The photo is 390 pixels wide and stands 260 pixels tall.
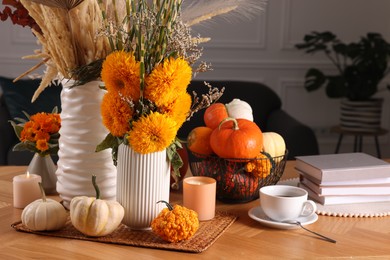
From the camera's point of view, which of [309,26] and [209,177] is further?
[309,26]

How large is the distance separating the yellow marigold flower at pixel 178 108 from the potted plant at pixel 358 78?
3161mm

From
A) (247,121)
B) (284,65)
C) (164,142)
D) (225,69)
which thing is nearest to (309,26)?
(284,65)

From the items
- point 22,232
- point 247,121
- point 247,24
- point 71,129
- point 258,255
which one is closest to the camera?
point 258,255

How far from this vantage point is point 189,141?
169cm

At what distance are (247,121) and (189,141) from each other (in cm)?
15

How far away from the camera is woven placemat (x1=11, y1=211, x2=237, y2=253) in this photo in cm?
135

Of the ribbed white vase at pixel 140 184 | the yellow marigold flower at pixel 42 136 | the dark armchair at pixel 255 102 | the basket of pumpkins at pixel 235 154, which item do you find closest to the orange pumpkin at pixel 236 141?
the basket of pumpkins at pixel 235 154

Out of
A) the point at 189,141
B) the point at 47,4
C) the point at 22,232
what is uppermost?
the point at 47,4

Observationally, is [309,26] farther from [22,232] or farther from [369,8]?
[22,232]

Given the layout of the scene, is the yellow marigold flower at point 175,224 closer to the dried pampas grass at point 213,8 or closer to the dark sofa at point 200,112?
the dried pampas grass at point 213,8

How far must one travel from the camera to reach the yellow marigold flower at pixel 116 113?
4.49 feet

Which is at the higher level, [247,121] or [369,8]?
[369,8]

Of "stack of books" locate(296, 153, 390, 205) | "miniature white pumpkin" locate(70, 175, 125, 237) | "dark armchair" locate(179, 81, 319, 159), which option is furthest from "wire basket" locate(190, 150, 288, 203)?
"dark armchair" locate(179, 81, 319, 159)

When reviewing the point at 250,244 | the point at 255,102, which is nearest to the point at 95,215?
the point at 250,244
